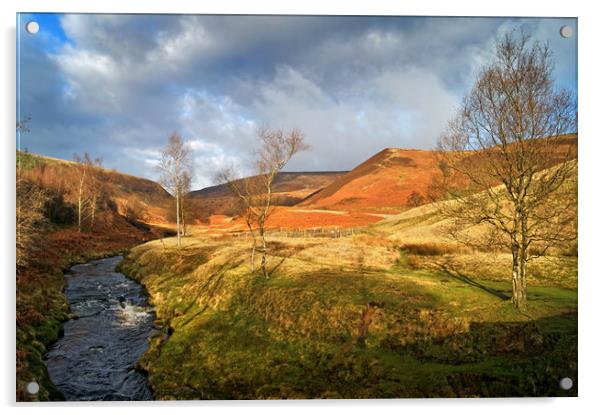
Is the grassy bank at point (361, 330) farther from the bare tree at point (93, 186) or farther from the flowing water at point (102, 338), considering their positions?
the bare tree at point (93, 186)

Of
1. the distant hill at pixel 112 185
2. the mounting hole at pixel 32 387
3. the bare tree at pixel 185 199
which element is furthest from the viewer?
the bare tree at pixel 185 199

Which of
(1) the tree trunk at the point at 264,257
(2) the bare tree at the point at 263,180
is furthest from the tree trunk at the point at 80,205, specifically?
(1) the tree trunk at the point at 264,257

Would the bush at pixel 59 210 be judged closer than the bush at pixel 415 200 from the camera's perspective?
Yes

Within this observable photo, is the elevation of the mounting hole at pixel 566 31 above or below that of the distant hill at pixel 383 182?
above

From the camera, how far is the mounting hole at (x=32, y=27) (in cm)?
804

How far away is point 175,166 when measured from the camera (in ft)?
29.8

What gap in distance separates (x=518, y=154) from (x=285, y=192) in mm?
6541

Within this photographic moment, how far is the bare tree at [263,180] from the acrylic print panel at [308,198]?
67 mm

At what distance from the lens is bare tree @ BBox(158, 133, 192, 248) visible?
28.8ft

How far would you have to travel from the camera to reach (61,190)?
930 cm

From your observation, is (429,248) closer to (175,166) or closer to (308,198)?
(308,198)

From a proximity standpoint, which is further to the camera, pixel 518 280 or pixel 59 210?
Result: pixel 59 210

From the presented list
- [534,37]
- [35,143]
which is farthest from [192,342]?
[534,37]

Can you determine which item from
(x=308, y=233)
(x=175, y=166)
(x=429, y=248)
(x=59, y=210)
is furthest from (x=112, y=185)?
(x=429, y=248)
